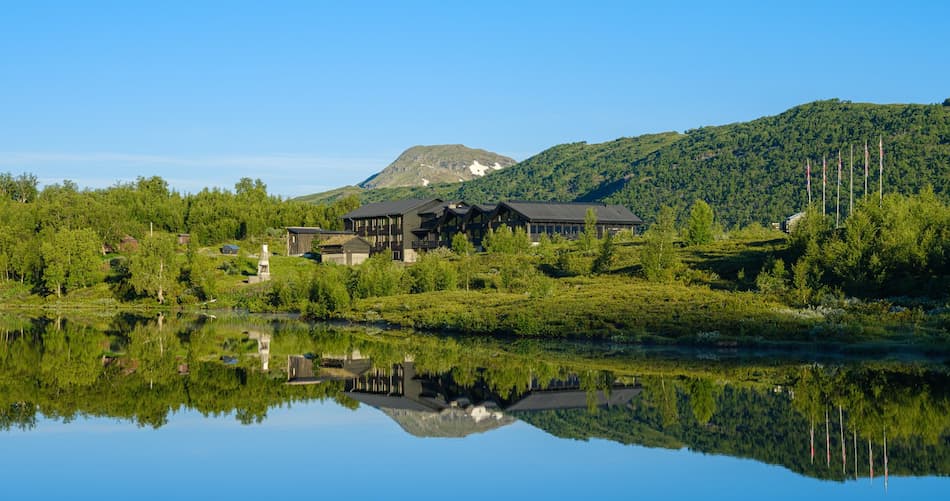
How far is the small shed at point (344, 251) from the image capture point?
8125 cm

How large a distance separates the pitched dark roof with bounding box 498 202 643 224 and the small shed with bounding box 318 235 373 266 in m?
12.7

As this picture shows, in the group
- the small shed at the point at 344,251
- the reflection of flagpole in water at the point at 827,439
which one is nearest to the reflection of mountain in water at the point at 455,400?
the reflection of flagpole in water at the point at 827,439

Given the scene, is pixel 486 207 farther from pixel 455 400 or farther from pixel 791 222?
pixel 455 400

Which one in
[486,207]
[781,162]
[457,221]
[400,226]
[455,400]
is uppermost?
[781,162]

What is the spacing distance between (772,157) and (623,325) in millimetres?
109277

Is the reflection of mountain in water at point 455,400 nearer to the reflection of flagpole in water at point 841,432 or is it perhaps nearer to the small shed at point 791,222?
the reflection of flagpole in water at point 841,432

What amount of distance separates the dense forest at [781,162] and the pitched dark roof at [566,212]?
2827cm

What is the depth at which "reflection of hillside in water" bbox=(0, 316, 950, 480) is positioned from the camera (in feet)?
67.6

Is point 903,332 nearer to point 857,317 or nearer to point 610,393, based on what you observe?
point 857,317

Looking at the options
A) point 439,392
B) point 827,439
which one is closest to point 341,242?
point 439,392

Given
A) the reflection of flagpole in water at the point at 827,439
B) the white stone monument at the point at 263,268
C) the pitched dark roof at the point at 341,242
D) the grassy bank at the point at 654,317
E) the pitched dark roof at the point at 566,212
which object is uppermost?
the pitched dark roof at the point at 566,212

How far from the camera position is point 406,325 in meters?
49.7

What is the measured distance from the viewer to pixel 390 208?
3600 inches

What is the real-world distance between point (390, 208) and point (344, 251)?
11.3 m
